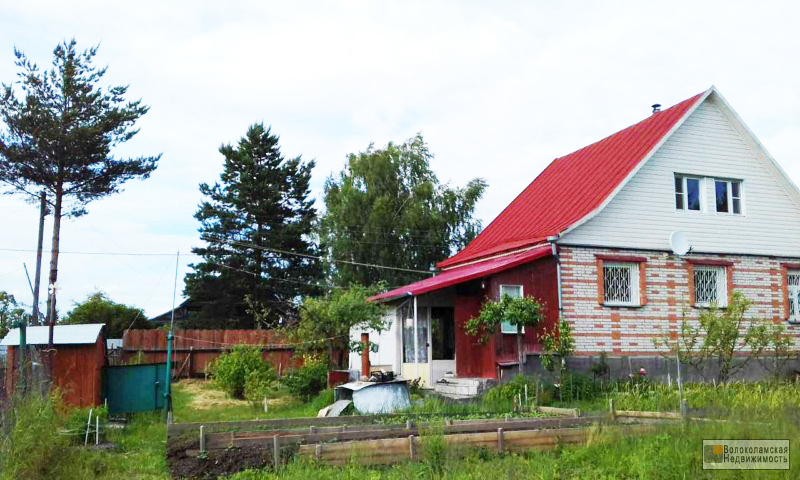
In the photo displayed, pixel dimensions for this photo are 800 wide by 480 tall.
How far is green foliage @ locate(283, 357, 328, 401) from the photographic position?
1852cm

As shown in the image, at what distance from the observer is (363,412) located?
15062 millimetres

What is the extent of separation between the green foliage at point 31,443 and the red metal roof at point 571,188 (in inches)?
508

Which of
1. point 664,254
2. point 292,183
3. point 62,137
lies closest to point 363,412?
point 664,254

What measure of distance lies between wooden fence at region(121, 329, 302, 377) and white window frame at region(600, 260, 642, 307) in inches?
511

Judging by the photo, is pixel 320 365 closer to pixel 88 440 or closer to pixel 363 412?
pixel 363 412

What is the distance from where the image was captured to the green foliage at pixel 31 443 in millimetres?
8203

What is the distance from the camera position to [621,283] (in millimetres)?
19750

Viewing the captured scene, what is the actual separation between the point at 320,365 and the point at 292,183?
25105mm

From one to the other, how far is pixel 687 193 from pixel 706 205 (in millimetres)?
683

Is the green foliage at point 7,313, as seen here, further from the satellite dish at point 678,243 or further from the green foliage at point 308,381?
the satellite dish at point 678,243

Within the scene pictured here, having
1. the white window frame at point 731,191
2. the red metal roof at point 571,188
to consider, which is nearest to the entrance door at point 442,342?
the red metal roof at point 571,188

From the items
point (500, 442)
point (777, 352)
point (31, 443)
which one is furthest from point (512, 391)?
point (31, 443)

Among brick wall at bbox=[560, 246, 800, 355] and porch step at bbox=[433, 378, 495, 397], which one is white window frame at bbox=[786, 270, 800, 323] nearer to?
brick wall at bbox=[560, 246, 800, 355]

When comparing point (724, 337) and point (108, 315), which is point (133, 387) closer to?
point (724, 337)
